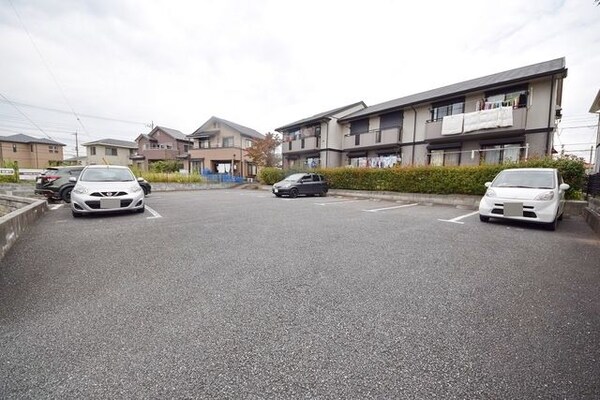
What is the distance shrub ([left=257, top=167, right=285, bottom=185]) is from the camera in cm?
1901

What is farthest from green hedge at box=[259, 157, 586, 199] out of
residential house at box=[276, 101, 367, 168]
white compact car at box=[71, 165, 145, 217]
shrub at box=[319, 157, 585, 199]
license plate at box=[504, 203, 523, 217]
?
white compact car at box=[71, 165, 145, 217]

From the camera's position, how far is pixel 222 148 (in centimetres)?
2616

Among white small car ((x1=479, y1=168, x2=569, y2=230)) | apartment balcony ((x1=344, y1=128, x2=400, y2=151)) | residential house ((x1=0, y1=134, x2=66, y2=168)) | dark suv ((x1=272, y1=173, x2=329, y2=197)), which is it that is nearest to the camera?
white small car ((x1=479, y1=168, x2=569, y2=230))

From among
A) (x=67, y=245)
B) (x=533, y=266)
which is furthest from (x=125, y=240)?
(x=533, y=266)

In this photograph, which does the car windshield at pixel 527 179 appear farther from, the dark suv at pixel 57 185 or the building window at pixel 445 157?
the dark suv at pixel 57 185

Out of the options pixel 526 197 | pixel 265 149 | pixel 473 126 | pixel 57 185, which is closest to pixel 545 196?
pixel 526 197

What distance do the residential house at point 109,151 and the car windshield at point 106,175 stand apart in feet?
102

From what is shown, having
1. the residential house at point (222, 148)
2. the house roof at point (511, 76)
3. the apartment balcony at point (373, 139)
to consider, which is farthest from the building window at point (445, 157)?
the residential house at point (222, 148)

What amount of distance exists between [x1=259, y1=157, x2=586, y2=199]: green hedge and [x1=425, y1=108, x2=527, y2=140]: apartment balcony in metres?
3.45

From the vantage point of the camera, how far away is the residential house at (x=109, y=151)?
3262 centimetres

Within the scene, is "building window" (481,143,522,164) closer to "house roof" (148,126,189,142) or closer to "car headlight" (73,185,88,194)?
"car headlight" (73,185,88,194)

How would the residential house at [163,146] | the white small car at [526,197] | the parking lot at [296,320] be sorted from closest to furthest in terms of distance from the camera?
1. the parking lot at [296,320]
2. the white small car at [526,197]
3. the residential house at [163,146]

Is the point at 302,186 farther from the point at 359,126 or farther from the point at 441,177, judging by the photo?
the point at 359,126

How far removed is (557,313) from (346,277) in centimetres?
174
